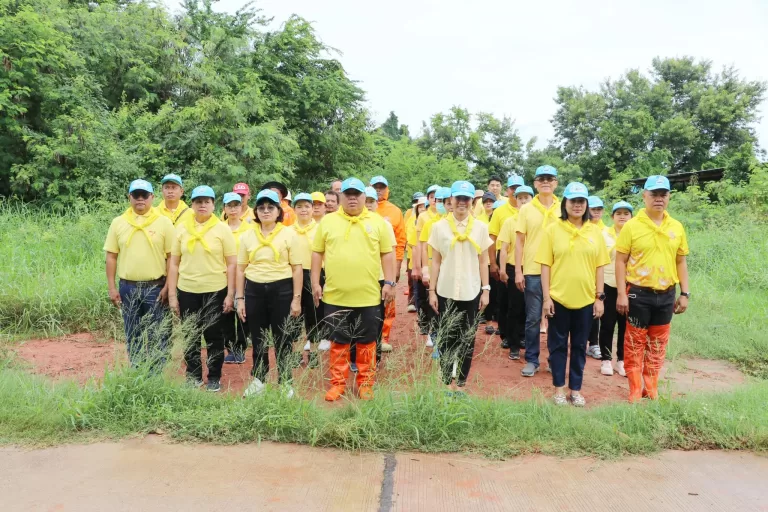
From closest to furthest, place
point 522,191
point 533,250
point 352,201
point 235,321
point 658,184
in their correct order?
point 658,184 < point 352,201 < point 235,321 < point 533,250 < point 522,191

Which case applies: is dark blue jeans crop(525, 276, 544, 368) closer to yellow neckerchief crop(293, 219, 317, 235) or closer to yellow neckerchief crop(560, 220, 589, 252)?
yellow neckerchief crop(560, 220, 589, 252)

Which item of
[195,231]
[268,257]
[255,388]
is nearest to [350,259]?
[268,257]

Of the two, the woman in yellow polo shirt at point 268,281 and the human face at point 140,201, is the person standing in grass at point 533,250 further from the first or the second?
the human face at point 140,201

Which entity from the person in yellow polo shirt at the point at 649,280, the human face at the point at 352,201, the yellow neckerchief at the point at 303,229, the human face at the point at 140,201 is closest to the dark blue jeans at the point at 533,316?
the person in yellow polo shirt at the point at 649,280

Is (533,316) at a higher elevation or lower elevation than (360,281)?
lower

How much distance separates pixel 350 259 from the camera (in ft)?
13.8

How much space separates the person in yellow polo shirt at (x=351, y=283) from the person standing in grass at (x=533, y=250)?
1.62 metres

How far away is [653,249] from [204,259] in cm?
368

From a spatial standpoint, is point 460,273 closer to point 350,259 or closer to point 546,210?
point 350,259

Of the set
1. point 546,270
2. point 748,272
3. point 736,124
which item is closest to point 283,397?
point 546,270

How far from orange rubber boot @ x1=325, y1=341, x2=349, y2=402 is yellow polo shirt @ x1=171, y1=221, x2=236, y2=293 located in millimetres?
1156

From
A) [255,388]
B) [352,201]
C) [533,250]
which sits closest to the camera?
[255,388]

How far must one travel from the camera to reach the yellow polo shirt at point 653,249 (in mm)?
4145

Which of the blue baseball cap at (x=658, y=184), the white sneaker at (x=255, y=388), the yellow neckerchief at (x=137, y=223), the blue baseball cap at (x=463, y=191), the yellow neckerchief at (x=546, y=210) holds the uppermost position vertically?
the blue baseball cap at (x=658, y=184)
